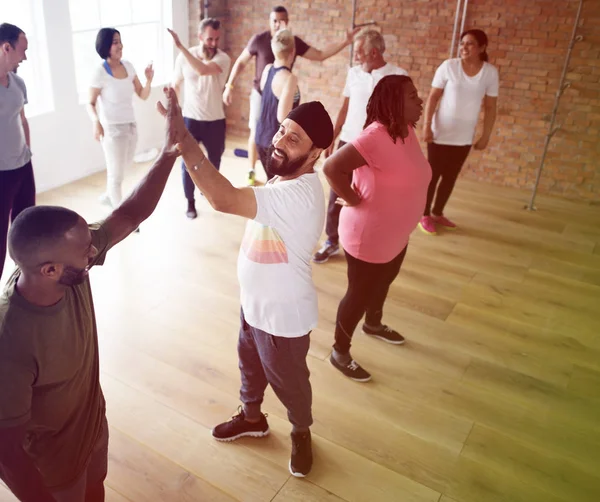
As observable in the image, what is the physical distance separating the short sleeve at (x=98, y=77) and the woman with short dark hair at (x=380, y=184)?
7.48 ft

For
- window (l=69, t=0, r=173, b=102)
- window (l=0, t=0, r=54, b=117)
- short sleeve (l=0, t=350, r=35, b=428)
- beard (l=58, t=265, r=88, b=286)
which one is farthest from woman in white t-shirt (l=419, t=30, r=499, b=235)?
short sleeve (l=0, t=350, r=35, b=428)

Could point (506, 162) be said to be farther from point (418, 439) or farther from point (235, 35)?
point (418, 439)

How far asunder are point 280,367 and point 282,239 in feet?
1.80

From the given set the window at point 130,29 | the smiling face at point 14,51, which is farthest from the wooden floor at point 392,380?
the window at point 130,29

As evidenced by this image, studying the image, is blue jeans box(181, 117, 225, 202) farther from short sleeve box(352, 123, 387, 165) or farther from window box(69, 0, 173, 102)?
short sleeve box(352, 123, 387, 165)

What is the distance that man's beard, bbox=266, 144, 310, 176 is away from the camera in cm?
195

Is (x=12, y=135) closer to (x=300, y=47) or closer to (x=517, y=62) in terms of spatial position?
(x=300, y=47)

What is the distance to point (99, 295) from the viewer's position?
3717 mm

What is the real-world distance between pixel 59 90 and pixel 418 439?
428cm

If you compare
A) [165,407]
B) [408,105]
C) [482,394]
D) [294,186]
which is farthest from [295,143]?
[482,394]

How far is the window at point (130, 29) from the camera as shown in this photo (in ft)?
18.0

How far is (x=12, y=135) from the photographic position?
3324 millimetres

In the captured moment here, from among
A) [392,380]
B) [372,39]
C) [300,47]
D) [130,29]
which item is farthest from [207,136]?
[392,380]

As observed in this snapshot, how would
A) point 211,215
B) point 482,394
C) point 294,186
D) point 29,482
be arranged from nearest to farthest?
1. point 29,482
2. point 294,186
3. point 482,394
4. point 211,215
